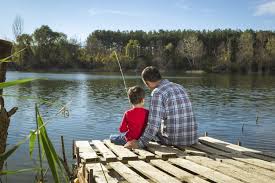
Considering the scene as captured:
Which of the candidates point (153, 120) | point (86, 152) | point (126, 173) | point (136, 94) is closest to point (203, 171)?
point (126, 173)

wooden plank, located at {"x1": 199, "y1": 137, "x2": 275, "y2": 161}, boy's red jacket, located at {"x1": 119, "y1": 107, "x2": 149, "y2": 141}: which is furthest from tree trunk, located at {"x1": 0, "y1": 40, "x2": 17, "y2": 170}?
wooden plank, located at {"x1": 199, "y1": 137, "x2": 275, "y2": 161}

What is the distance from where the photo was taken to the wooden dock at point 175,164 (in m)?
5.04

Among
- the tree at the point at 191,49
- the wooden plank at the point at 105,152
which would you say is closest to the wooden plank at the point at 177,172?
the wooden plank at the point at 105,152

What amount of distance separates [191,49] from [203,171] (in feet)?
352

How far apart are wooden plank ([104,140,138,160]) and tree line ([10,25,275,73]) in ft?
276

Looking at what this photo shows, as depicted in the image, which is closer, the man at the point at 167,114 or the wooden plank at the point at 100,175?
the wooden plank at the point at 100,175

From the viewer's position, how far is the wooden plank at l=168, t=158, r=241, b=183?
4.92 metres

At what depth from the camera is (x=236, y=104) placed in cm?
2766

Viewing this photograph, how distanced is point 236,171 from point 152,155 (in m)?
1.43

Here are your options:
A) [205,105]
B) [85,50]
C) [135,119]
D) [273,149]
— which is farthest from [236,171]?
[85,50]

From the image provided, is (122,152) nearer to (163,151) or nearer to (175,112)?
(163,151)

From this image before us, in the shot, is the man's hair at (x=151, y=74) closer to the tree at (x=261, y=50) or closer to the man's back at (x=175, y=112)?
the man's back at (x=175, y=112)

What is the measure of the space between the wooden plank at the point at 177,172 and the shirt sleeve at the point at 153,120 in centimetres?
95

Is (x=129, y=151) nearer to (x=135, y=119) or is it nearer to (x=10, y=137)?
(x=135, y=119)
